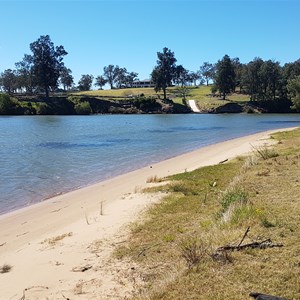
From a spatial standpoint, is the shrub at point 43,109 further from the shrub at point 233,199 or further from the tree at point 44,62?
the shrub at point 233,199

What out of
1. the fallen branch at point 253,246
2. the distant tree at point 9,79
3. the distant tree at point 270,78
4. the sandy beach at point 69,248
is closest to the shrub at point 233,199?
the fallen branch at point 253,246

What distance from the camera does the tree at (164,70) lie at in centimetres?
13912

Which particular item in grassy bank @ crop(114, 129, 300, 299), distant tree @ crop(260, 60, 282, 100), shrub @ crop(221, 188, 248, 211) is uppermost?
distant tree @ crop(260, 60, 282, 100)

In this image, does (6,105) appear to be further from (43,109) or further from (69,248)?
(69,248)

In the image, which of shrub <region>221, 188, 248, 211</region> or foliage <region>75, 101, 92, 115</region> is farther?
foliage <region>75, 101, 92, 115</region>

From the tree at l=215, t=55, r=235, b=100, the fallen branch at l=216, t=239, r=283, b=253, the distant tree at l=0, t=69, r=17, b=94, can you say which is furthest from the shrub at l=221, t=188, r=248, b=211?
the distant tree at l=0, t=69, r=17, b=94

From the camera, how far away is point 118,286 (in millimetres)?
6520

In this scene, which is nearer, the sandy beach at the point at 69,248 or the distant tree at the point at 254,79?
the sandy beach at the point at 69,248

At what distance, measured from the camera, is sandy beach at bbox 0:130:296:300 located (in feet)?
21.8

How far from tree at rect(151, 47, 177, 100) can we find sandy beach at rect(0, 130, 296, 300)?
126 meters

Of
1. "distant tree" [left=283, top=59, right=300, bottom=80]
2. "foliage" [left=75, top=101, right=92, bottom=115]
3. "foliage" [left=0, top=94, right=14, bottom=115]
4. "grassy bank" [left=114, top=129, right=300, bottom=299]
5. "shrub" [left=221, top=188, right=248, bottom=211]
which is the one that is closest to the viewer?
"grassy bank" [left=114, top=129, right=300, bottom=299]

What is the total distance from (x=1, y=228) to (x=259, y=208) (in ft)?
26.0

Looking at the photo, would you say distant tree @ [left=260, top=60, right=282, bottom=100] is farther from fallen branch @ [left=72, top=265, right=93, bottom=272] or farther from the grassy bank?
fallen branch @ [left=72, top=265, right=93, bottom=272]

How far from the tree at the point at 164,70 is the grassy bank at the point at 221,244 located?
5056 inches
